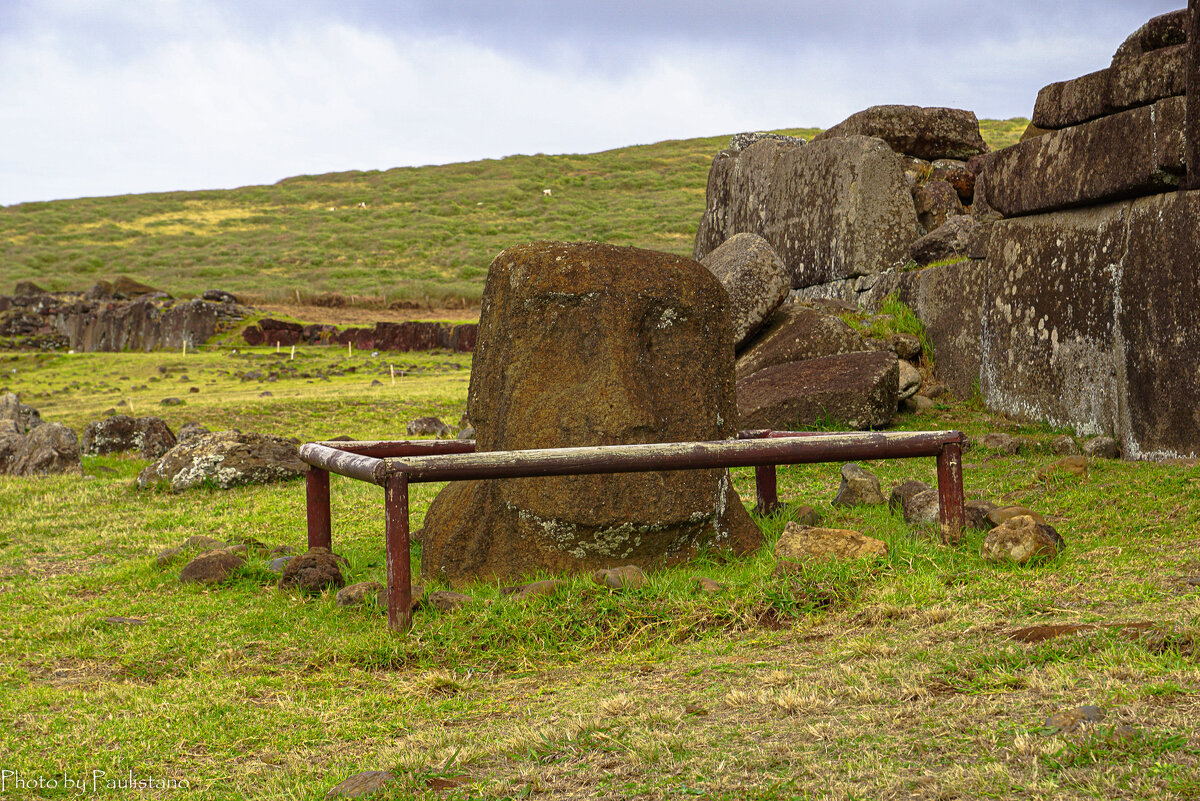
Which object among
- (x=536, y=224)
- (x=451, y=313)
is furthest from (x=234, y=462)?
(x=536, y=224)

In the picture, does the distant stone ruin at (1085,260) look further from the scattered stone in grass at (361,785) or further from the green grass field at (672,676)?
the scattered stone in grass at (361,785)

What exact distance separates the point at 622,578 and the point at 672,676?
1.09 metres

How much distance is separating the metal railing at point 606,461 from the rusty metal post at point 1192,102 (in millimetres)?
3150

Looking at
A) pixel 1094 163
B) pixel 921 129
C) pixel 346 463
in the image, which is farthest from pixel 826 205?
pixel 346 463

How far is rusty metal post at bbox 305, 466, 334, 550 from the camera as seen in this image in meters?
6.43

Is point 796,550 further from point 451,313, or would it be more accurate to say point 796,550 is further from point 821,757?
point 451,313

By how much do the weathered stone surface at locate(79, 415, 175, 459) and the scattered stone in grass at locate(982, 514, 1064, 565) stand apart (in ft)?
35.5

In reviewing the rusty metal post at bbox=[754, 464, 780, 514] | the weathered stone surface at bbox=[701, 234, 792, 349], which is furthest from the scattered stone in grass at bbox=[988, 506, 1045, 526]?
the weathered stone surface at bbox=[701, 234, 792, 349]

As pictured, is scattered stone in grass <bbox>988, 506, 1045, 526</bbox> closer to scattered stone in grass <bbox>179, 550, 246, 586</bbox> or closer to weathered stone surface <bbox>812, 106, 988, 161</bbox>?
scattered stone in grass <bbox>179, 550, 246, 586</bbox>

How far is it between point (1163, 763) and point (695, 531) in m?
3.36

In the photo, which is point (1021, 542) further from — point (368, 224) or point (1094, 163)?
point (368, 224)

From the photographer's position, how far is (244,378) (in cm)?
2331

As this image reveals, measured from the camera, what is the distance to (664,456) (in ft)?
16.5

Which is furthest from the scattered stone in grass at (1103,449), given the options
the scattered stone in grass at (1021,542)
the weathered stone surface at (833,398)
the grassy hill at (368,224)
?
the grassy hill at (368,224)
